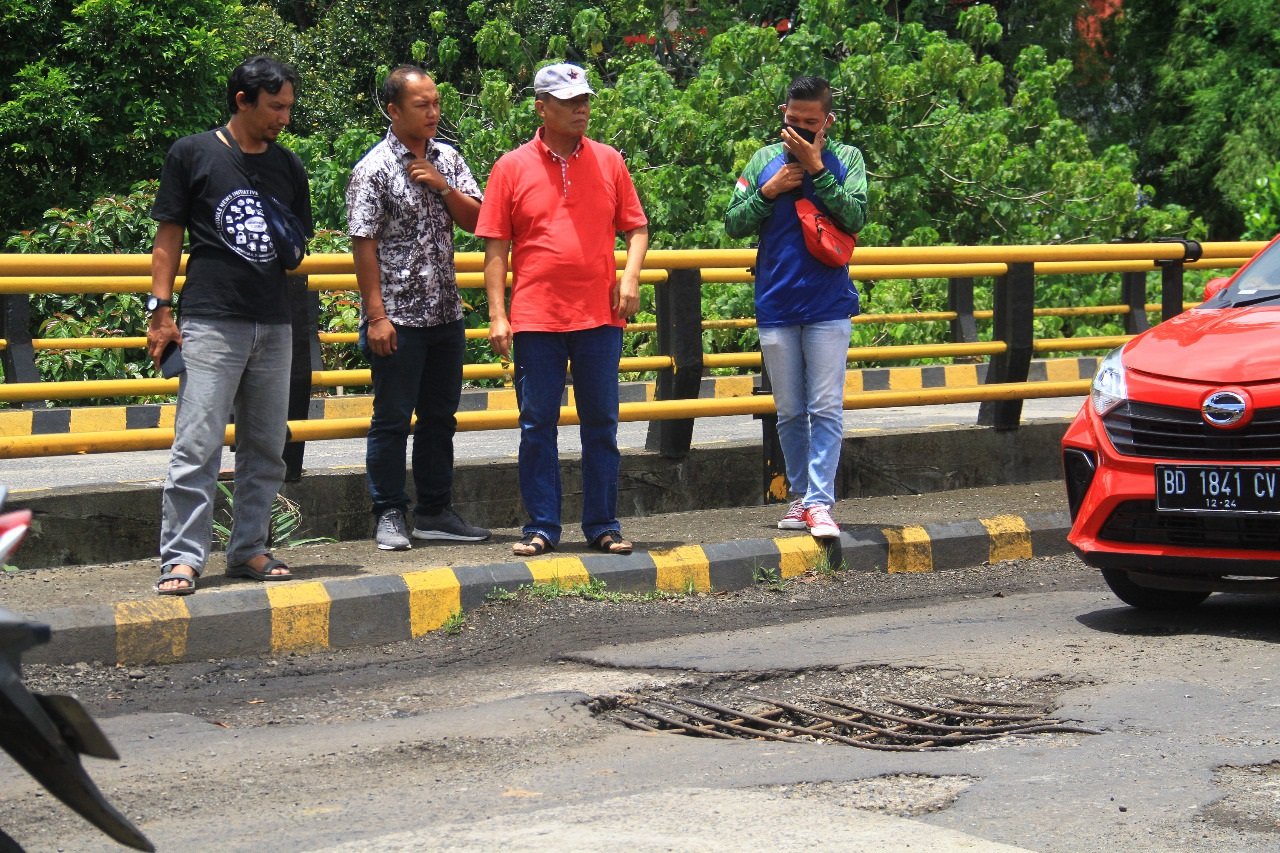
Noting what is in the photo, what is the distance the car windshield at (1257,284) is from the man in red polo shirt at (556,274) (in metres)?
2.08

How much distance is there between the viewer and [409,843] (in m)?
3.46

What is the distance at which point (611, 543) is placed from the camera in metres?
6.64

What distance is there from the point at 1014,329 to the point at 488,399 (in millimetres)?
4999

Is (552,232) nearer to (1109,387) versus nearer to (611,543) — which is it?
(611,543)

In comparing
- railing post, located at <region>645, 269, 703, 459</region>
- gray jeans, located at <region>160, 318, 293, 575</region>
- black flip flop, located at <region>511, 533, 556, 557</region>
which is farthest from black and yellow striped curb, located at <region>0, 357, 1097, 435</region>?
gray jeans, located at <region>160, 318, 293, 575</region>

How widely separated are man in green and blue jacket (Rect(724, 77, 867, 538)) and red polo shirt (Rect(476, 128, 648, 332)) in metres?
0.72

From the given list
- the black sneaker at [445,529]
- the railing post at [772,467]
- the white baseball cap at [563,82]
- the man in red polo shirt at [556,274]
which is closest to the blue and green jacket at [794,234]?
the man in red polo shirt at [556,274]

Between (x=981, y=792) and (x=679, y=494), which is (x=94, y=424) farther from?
(x=981, y=792)

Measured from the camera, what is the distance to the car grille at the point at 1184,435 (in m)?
5.34

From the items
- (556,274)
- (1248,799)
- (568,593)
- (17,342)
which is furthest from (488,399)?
(1248,799)

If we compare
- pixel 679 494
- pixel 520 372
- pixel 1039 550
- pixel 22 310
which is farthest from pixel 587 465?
pixel 22 310

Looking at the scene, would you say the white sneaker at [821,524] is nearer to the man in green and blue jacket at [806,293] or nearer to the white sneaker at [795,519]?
the man in green and blue jacket at [806,293]

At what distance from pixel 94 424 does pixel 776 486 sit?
5.19 metres

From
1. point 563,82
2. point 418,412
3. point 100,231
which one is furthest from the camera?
point 100,231
